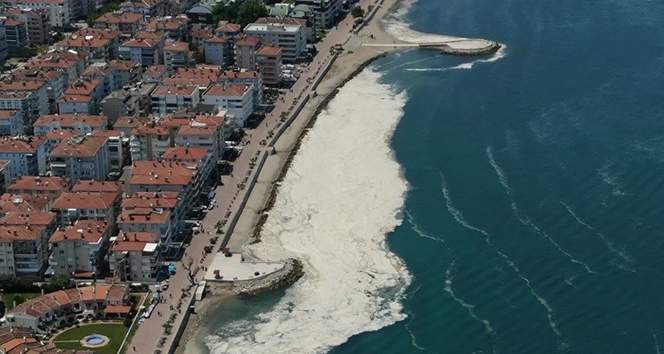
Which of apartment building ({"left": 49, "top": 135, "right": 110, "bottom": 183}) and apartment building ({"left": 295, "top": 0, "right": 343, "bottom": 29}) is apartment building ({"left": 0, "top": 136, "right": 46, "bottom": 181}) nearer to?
apartment building ({"left": 49, "top": 135, "right": 110, "bottom": 183})

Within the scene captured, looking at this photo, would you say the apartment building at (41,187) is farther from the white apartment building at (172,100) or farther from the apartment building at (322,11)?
the apartment building at (322,11)

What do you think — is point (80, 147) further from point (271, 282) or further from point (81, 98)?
point (271, 282)

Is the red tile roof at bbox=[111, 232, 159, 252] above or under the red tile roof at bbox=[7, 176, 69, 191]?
above

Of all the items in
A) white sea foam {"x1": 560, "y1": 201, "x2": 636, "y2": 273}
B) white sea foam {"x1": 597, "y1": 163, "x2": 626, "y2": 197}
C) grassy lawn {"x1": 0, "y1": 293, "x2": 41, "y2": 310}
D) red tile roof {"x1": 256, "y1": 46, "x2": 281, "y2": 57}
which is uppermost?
red tile roof {"x1": 256, "y1": 46, "x2": 281, "y2": 57}

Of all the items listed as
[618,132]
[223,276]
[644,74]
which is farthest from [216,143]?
[644,74]

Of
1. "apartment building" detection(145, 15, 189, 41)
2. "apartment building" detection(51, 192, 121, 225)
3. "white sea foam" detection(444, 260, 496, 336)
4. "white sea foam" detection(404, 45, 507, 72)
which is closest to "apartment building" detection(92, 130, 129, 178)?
"apartment building" detection(51, 192, 121, 225)

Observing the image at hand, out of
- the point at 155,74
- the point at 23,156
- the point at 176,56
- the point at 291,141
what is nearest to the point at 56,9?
the point at 176,56
